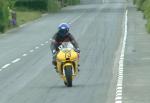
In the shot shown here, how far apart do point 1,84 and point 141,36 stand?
23.6 metres

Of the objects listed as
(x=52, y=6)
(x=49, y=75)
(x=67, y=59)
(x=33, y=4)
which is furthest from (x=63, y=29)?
(x=52, y=6)

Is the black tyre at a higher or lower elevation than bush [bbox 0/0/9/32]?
higher

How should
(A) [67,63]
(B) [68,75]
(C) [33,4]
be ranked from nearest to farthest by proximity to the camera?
1. (B) [68,75]
2. (A) [67,63]
3. (C) [33,4]

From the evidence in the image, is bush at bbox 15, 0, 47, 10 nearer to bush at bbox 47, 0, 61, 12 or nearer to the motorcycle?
bush at bbox 47, 0, 61, 12

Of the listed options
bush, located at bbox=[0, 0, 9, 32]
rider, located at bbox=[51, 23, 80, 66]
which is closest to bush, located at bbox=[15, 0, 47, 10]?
bush, located at bbox=[0, 0, 9, 32]

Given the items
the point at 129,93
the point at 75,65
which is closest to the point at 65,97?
the point at 129,93

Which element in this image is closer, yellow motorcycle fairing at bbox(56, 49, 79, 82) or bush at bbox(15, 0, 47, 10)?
yellow motorcycle fairing at bbox(56, 49, 79, 82)

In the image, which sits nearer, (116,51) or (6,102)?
(6,102)

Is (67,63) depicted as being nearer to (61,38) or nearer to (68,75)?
(68,75)

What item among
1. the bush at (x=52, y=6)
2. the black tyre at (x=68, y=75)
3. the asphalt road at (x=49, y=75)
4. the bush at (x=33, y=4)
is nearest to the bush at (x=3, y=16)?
the asphalt road at (x=49, y=75)

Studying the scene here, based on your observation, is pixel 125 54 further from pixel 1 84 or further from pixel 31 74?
pixel 1 84

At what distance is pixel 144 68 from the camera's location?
2348cm

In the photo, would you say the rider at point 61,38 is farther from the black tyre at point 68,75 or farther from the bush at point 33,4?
the bush at point 33,4

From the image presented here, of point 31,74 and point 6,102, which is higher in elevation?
point 6,102
